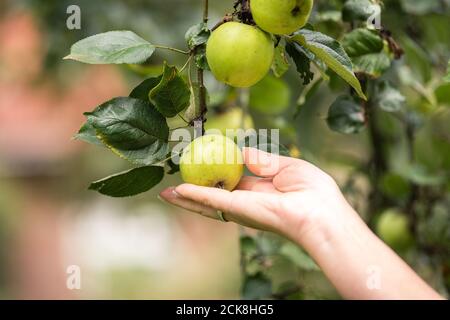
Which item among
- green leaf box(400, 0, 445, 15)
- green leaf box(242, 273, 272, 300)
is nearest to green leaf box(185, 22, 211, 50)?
green leaf box(242, 273, 272, 300)

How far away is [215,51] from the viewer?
0.84m

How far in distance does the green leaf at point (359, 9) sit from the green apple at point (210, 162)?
12.5 inches

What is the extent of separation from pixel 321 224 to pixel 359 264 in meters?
0.07

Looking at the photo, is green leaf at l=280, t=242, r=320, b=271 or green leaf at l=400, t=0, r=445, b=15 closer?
green leaf at l=280, t=242, r=320, b=271

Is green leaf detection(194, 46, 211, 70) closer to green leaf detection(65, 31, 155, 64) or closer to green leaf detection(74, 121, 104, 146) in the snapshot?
green leaf detection(65, 31, 155, 64)

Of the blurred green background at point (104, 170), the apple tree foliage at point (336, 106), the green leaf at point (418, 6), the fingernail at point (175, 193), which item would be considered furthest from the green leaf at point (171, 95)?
the green leaf at point (418, 6)

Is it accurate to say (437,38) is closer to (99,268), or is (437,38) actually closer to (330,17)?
(330,17)

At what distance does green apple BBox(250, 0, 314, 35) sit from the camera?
31.5 inches

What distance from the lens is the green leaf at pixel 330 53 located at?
838 mm

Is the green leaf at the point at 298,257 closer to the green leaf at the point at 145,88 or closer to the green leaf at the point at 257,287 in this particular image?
the green leaf at the point at 257,287

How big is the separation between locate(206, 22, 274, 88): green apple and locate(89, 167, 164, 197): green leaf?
0.56 feet

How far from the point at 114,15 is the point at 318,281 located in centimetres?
98

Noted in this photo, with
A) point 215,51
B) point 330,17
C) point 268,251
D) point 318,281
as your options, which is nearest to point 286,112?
point 318,281

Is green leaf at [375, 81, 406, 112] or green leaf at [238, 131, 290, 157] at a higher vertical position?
green leaf at [375, 81, 406, 112]
